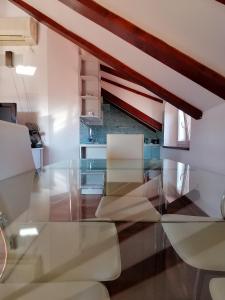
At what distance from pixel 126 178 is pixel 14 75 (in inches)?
113

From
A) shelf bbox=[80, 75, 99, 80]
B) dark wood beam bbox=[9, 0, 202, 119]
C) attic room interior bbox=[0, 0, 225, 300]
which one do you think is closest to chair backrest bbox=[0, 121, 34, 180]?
attic room interior bbox=[0, 0, 225, 300]

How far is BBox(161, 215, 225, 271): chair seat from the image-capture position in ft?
3.50

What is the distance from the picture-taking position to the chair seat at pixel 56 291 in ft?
2.57

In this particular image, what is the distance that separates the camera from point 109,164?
330cm

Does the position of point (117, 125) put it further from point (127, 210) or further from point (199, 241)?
point (199, 241)

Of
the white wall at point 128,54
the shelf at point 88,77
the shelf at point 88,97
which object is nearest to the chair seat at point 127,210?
the white wall at point 128,54

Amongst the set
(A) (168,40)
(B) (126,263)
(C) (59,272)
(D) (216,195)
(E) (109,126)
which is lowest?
(B) (126,263)

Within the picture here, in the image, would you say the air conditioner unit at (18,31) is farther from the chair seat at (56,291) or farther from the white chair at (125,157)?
the chair seat at (56,291)

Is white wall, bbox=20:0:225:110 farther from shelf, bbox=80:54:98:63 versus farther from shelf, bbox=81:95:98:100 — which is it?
shelf, bbox=81:95:98:100

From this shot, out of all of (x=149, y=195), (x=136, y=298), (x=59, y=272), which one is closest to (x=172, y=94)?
(x=149, y=195)

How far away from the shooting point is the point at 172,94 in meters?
3.69

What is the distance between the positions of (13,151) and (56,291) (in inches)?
44.2

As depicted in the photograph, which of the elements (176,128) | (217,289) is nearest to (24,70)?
(176,128)

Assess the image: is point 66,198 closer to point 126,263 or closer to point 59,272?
point 126,263
